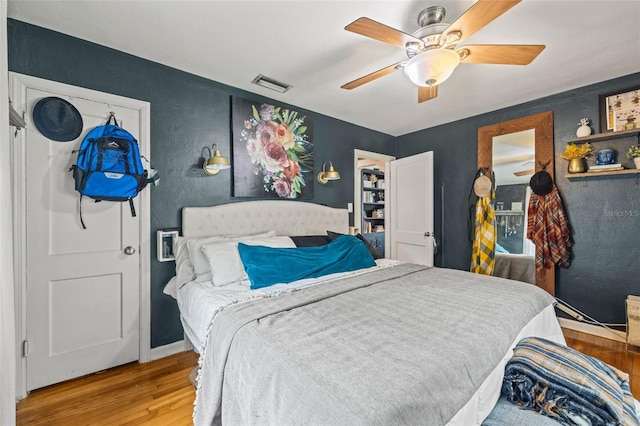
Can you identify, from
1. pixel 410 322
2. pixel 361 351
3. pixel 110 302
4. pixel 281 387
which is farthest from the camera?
pixel 110 302

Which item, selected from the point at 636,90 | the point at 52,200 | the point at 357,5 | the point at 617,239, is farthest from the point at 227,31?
the point at 617,239

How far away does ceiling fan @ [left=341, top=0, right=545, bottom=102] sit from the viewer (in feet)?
4.80

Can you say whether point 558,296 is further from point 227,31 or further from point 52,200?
point 52,200

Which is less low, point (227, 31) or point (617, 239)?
point (227, 31)

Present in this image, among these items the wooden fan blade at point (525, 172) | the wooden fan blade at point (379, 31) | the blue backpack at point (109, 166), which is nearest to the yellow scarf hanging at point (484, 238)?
the wooden fan blade at point (525, 172)

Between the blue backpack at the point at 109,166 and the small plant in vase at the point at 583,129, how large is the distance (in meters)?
4.13

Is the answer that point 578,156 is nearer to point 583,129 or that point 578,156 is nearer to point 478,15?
point 583,129

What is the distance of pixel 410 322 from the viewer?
4.46ft

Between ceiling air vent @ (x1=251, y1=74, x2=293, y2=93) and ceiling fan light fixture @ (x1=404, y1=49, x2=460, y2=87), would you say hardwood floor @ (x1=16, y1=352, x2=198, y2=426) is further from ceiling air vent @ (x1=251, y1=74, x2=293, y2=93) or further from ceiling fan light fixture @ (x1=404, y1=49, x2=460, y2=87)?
ceiling air vent @ (x1=251, y1=74, x2=293, y2=93)

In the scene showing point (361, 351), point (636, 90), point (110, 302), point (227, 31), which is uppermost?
point (227, 31)

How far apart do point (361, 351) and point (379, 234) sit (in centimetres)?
511

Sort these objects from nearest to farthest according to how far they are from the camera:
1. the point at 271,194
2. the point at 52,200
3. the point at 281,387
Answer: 1. the point at 281,387
2. the point at 52,200
3. the point at 271,194

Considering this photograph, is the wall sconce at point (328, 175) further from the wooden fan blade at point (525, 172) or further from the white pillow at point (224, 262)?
the wooden fan blade at point (525, 172)

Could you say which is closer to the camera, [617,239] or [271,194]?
[617,239]
